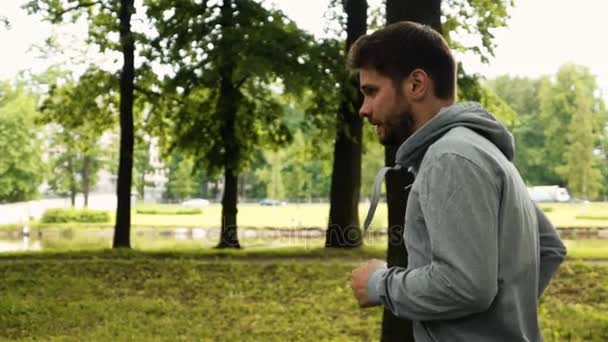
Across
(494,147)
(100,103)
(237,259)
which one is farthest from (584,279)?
Result: (100,103)

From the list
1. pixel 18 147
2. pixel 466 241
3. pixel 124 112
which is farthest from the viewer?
pixel 18 147

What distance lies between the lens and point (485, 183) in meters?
1.77

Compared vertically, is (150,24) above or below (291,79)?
above

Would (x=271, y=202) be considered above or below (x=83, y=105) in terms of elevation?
below

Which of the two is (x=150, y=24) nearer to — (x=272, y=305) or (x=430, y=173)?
(x=272, y=305)

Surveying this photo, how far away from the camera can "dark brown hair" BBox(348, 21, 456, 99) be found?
1984 mm

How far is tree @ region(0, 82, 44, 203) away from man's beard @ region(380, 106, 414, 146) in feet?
160

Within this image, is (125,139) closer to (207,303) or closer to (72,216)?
(207,303)

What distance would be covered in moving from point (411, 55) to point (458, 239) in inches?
20.7

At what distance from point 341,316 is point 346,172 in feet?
38.5

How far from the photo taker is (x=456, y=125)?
1.95m

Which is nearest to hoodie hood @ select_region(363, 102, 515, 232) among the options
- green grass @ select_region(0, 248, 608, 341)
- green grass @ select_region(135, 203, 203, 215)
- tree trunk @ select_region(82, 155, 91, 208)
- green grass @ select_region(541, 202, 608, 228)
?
green grass @ select_region(0, 248, 608, 341)

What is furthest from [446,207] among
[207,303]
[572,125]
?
[572,125]

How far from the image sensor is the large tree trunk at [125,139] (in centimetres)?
2102
